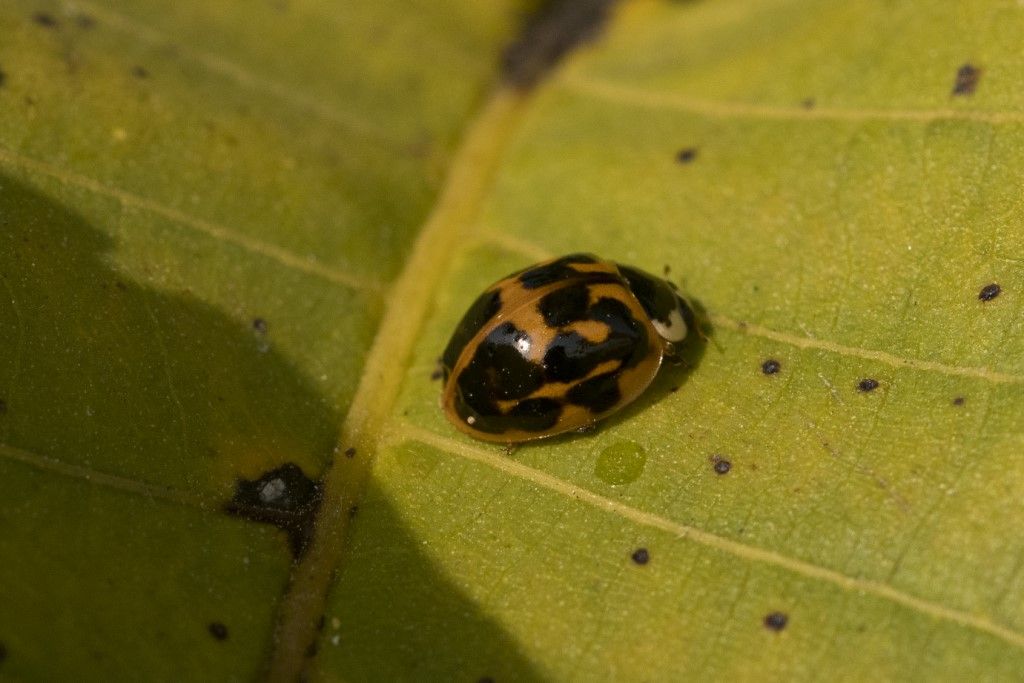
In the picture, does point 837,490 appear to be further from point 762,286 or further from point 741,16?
point 741,16

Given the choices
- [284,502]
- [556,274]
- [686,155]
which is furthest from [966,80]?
[284,502]

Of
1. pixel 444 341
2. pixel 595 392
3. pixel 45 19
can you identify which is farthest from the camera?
pixel 45 19

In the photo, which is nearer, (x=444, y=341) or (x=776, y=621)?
(x=776, y=621)

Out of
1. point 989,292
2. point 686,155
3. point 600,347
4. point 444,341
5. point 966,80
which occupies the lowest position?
point 444,341

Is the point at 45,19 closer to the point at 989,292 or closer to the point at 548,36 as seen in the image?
the point at 548,36

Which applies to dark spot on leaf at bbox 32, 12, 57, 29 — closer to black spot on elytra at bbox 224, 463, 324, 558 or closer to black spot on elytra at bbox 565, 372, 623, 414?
black spot on elytra at bbox 224, 463, 324, 558

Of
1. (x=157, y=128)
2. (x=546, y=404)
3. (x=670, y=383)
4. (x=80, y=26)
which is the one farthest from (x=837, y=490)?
(x=80, y=26)
